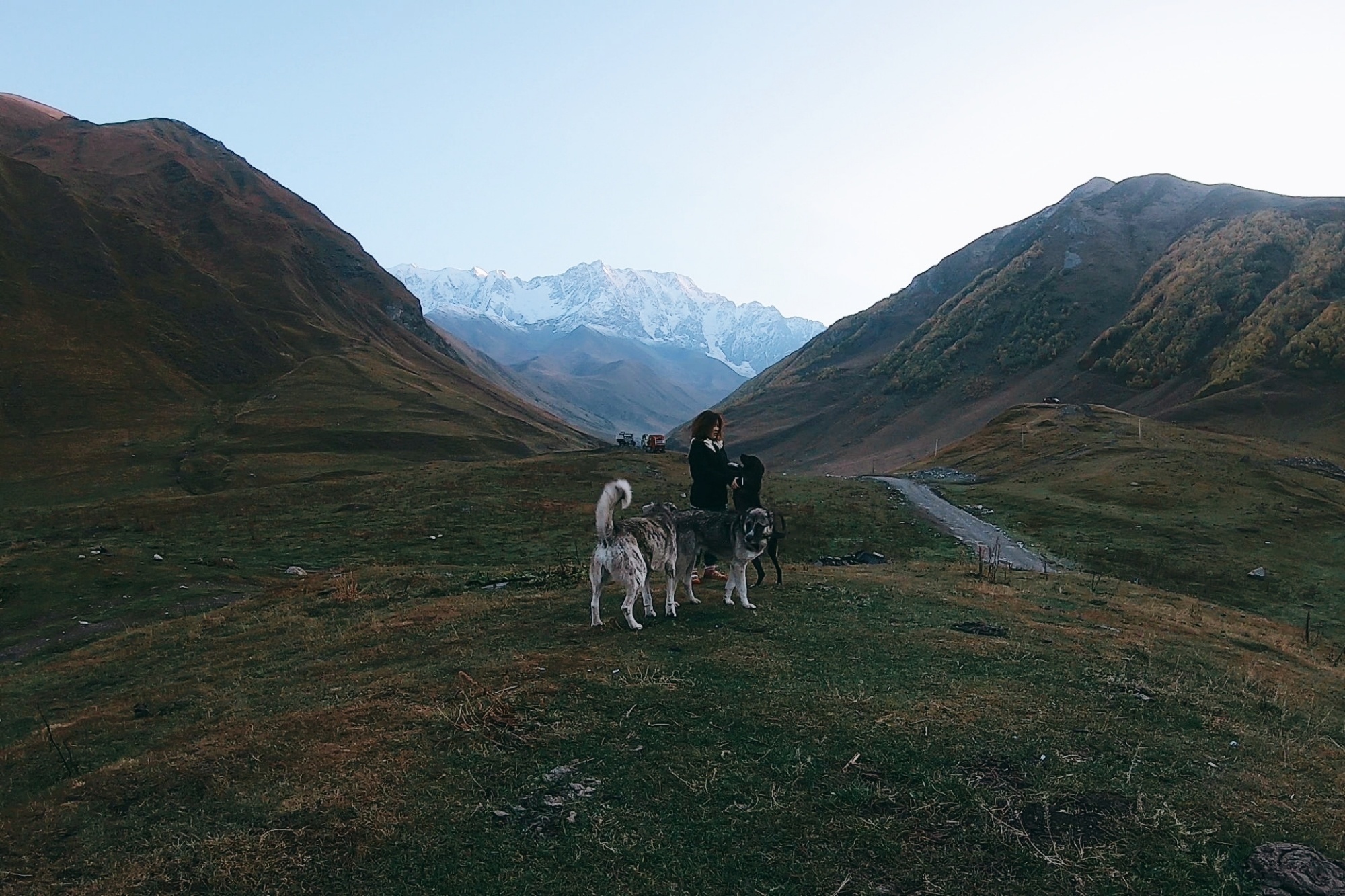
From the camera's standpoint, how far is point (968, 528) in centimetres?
3859

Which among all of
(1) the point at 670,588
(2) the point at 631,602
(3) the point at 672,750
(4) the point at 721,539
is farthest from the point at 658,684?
(4) the point at 721,539

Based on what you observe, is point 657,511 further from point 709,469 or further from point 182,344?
point 182,344

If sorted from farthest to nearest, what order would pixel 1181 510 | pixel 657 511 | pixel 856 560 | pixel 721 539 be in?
pixel 1181 510, pixel 856 560, pixel 721 539, pixel 657 511

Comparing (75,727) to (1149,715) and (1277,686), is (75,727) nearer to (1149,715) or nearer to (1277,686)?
(1149,715)

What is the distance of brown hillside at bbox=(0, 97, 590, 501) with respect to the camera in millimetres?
75688

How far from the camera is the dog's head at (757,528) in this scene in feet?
43.4

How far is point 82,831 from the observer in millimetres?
7266

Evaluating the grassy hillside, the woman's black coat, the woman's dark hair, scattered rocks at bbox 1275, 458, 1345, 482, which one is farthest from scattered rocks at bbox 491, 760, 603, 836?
scattered rocks at bbox 1275, 458, 1345, 482

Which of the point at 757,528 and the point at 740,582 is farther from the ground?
the point at 757,528

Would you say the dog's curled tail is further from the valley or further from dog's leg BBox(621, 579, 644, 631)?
the valley

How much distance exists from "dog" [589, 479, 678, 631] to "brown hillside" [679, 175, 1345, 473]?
88.2 m

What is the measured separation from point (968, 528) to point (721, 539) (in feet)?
94.6

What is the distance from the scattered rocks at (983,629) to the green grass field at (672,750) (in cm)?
25

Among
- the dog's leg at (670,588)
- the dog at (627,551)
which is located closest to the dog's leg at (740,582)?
the dog's leg at (670,588)
